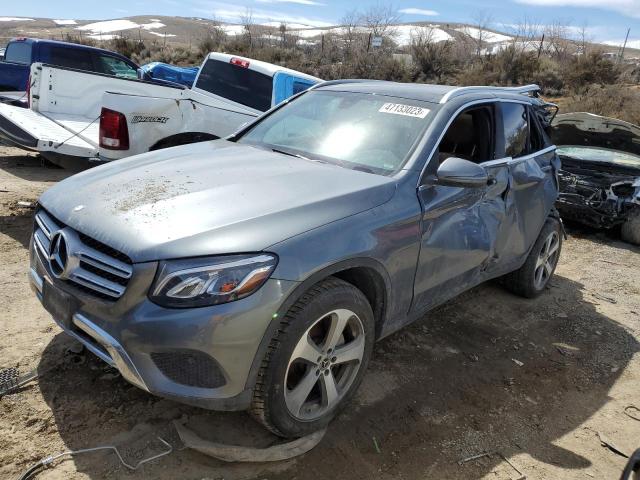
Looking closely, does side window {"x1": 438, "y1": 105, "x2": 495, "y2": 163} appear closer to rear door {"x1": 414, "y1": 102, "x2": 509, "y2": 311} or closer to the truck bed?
rear door {"x1": 414, "y1": 102, "x2": 509, "y2": 311}

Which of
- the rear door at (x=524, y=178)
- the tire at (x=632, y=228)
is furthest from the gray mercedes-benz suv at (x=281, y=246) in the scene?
the tire at (x=632, y=228)

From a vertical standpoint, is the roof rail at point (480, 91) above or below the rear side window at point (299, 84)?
above

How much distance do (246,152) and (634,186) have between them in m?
6.01

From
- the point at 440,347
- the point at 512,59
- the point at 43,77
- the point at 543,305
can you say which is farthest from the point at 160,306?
the point at 512,59

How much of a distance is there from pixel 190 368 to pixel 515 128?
323 cm

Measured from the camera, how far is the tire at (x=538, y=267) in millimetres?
4637

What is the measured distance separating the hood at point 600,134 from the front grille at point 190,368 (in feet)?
21.9

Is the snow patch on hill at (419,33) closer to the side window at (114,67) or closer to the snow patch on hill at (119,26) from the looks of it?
the side window at (114,67)

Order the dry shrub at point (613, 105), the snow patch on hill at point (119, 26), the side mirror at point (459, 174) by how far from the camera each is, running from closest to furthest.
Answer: the side mirror at point (459, 174) → the dry shrub at point (613, 105) → the snow patch on hill at point (119, 26)

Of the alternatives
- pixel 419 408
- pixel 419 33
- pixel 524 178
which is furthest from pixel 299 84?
pixel 419 33

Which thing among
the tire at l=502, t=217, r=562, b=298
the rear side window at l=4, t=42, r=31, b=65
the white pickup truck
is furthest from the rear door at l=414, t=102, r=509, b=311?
the rear side window at l=4, t=42, r=31, b=65

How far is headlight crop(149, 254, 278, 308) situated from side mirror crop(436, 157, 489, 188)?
136 cm

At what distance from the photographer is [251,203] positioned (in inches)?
98.3

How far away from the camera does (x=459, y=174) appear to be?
297cm
